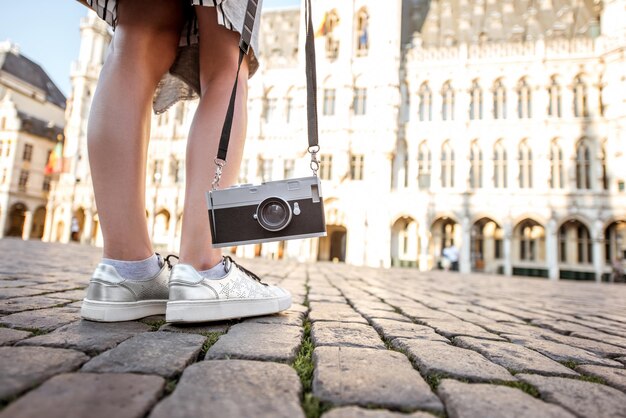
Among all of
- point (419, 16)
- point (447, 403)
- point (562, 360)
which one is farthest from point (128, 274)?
point (419, 16)

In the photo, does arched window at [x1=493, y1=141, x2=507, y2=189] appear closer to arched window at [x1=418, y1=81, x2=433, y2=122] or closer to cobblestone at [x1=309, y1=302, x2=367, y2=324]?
arched window at [x1=418, y1=81, x2=433, y2=122]

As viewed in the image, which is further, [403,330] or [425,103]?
[425,103]

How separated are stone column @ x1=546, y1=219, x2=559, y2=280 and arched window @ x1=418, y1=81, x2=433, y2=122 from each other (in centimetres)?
719

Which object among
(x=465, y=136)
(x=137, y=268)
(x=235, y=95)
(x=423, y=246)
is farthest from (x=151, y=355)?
(x=465, y=136)

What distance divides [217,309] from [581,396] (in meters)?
1.10

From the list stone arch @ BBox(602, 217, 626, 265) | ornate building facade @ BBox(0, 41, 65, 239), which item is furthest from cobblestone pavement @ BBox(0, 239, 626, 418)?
ornate building facade @ BBox(0, 41, 65, 239)

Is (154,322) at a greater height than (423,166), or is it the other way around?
(423,166)

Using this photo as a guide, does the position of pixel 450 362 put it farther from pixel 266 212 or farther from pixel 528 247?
pixel 528 247

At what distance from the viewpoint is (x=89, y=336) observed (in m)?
1.10

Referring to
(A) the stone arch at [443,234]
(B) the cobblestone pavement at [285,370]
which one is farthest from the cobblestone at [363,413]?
(A) the stone arch at [443,234]

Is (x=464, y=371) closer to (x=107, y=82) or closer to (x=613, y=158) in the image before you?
(x=107, y=82)

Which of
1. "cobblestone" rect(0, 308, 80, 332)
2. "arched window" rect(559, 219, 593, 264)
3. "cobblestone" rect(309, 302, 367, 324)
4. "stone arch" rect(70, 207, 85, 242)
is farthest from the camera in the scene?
"stone arch" rect(70, 207, 85, 242)

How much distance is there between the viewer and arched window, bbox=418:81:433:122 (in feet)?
60.1

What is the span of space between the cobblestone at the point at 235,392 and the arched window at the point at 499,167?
60.3 ft
